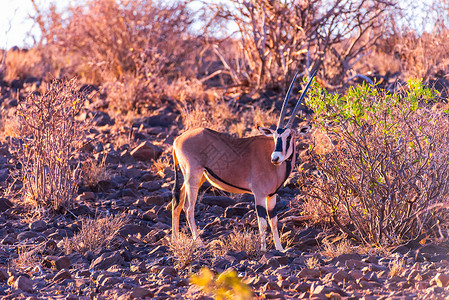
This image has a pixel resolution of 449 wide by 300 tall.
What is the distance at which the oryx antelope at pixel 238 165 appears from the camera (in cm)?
686

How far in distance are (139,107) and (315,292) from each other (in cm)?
986

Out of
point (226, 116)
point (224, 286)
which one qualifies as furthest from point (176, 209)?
point (226, 116)

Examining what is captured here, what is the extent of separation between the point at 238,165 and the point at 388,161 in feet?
5.52

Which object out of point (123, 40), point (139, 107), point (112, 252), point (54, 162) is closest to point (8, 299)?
point (112, 252)

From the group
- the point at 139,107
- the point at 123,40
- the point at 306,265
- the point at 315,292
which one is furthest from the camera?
the point at 123,40

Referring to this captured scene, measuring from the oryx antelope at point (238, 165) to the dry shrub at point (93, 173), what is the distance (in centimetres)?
282

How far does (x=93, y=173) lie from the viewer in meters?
9.59

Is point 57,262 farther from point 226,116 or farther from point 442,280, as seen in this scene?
point 226,116

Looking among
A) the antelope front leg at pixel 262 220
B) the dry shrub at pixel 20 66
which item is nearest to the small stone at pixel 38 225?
the antelope front leg at pixel 262 220

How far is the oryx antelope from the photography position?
6859 mm

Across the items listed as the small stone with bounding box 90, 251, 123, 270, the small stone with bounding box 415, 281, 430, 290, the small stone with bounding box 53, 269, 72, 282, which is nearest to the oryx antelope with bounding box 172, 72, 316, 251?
the small stone with bounding box 90, 251, 123, 270

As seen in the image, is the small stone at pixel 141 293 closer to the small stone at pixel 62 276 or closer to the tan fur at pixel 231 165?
the small stone at pixel 62 276

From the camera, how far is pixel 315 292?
4.94 meters

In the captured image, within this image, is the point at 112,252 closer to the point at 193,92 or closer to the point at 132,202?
the point at 132,202
